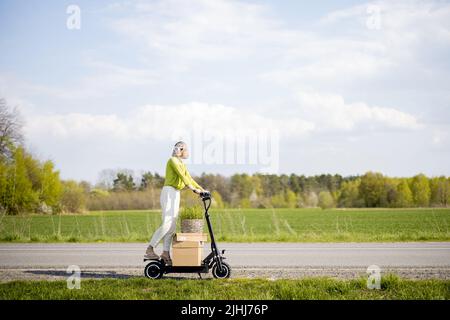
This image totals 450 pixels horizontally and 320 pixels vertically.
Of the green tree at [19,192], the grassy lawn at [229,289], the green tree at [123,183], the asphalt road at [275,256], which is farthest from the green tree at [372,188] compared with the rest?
the grassy lawn at [229,289]

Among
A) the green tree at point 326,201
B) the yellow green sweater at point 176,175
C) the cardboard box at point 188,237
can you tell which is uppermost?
the yellow green sweater at point 176,175

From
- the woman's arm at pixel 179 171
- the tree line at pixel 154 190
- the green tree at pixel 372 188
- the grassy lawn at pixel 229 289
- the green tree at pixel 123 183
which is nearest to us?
the grassy lawn at pixel 229 289

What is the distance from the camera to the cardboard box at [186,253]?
8133 mm

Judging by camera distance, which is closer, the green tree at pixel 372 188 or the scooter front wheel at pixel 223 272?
the scooter front wheel at pixel 223 272

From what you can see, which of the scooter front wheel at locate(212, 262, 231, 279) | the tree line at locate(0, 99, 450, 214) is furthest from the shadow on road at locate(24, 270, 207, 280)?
the tree line at locate(0, 99, 450, 214)

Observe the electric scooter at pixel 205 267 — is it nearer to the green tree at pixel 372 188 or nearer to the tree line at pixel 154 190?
the tree line at pixel 154 190

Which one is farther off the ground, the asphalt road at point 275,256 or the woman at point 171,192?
the woman at point 171,192

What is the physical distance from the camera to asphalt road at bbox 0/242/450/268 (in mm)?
10508

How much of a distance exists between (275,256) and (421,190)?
69.5m

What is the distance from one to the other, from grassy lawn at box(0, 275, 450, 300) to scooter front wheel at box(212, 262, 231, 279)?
0.56ft

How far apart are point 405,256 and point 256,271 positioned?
4403 millimetres

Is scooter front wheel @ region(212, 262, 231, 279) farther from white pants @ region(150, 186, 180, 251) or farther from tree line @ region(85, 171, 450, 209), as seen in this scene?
tree line @ region(85, 171, 450, 209)

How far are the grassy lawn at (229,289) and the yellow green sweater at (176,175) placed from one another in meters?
1.55

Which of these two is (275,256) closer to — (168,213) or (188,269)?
(188,269)
